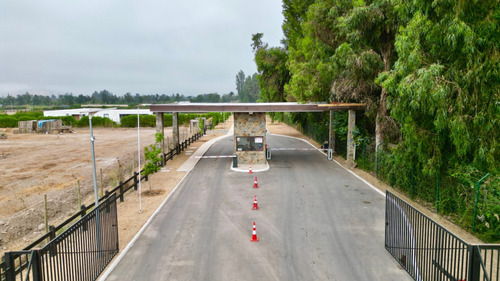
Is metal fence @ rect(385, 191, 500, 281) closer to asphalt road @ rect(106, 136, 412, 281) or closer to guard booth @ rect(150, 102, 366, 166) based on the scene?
asphalt road @ rect(106, 136, 412, 281)

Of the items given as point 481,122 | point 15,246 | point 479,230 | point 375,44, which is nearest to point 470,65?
point 481,122

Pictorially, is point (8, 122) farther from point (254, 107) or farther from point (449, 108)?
point (449, 108)

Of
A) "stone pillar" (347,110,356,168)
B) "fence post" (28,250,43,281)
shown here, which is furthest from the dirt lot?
"stone pillar" (347,110,356,168)

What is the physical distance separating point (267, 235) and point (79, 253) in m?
5.78

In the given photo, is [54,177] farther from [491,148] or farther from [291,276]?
[491,148]

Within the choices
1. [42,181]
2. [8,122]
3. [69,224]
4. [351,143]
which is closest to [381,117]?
[351,143]

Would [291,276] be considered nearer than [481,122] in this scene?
Yes

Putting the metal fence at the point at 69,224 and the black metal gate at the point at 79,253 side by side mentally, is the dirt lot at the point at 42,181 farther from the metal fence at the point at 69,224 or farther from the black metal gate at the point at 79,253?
the black metal gate at the point at 79,253

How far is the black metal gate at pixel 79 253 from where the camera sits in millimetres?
6867

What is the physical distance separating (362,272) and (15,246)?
11.0 m

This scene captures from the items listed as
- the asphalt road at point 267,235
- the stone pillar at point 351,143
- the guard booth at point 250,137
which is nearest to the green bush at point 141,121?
the guard booth at point 250,137

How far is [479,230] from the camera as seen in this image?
11094 millimetres

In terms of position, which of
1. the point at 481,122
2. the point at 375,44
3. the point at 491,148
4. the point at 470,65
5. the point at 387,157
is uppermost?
the point at 375,44

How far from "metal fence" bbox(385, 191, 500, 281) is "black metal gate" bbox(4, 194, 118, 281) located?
8.12 metres
